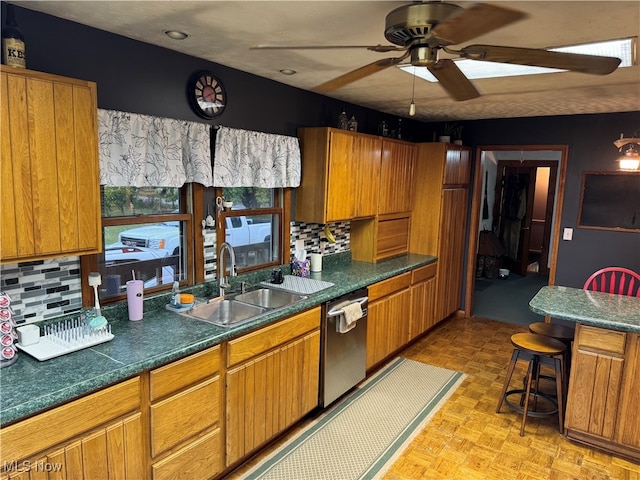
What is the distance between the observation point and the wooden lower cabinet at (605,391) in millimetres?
2574

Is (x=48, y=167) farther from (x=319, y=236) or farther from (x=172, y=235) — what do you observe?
(x=319, y=236)

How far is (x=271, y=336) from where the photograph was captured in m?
2.46

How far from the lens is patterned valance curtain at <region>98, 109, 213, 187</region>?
2.15 meters

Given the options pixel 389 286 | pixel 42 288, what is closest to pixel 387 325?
pixel 389 286

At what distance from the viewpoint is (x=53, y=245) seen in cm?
175

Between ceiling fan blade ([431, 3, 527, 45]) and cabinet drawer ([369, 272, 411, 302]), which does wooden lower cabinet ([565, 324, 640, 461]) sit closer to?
cabinet drawer ([369, 272, 411, 302])

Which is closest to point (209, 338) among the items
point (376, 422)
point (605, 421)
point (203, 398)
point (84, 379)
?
point (203, 398)

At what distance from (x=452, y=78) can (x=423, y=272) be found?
265 centimetres

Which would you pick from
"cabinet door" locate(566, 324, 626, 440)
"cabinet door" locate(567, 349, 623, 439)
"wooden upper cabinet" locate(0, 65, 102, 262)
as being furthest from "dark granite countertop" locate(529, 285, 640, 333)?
"wooden upper cabinet" locate(0, 65, 102, 262)

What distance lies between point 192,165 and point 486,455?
98.6 inches

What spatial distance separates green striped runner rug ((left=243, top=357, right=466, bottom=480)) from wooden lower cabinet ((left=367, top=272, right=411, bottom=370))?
22 cm

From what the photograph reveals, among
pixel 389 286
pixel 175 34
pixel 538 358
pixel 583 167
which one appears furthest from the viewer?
pixel 583 167

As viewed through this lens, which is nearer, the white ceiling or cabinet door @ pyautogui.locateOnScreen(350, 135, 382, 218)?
the white ceiling

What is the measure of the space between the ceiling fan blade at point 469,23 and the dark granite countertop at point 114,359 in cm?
163
